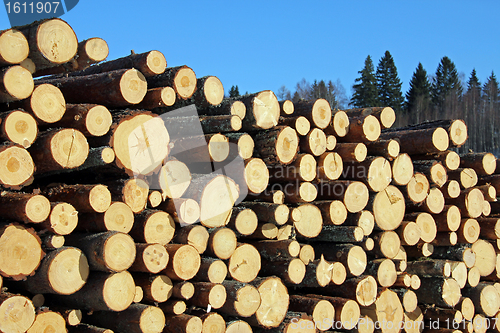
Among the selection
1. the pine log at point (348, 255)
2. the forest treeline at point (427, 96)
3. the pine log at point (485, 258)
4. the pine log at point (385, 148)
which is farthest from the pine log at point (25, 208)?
the forest treeline at point (427, 96)

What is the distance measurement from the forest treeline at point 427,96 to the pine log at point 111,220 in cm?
3290

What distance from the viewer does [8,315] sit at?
2969mm

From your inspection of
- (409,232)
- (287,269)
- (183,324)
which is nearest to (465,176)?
(409,232)

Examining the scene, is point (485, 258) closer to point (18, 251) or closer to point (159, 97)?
point (159, 97)

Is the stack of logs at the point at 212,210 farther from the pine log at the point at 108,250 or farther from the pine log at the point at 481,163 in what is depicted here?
the pine log at the point at 481,163

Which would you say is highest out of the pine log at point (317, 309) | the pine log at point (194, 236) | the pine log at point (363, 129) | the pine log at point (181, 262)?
the pine log at point (363, 129)

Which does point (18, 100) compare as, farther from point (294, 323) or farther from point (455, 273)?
point (455, 273)

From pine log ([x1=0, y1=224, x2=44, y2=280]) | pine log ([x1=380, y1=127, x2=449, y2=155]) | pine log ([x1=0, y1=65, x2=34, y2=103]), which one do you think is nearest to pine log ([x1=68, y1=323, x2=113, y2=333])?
pine log ([x1=0, y1=224, x2=44, y2=280])

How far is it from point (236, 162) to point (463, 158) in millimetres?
4238

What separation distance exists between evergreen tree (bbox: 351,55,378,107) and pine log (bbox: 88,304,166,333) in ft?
113

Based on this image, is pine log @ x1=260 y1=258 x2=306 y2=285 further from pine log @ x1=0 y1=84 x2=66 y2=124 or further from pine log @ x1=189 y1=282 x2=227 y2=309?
pine log @ x1=0 y1=84 x2=66 y2=124

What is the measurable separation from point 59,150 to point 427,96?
125ft

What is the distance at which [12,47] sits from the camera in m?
3.22

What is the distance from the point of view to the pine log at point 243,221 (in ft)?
14.0
